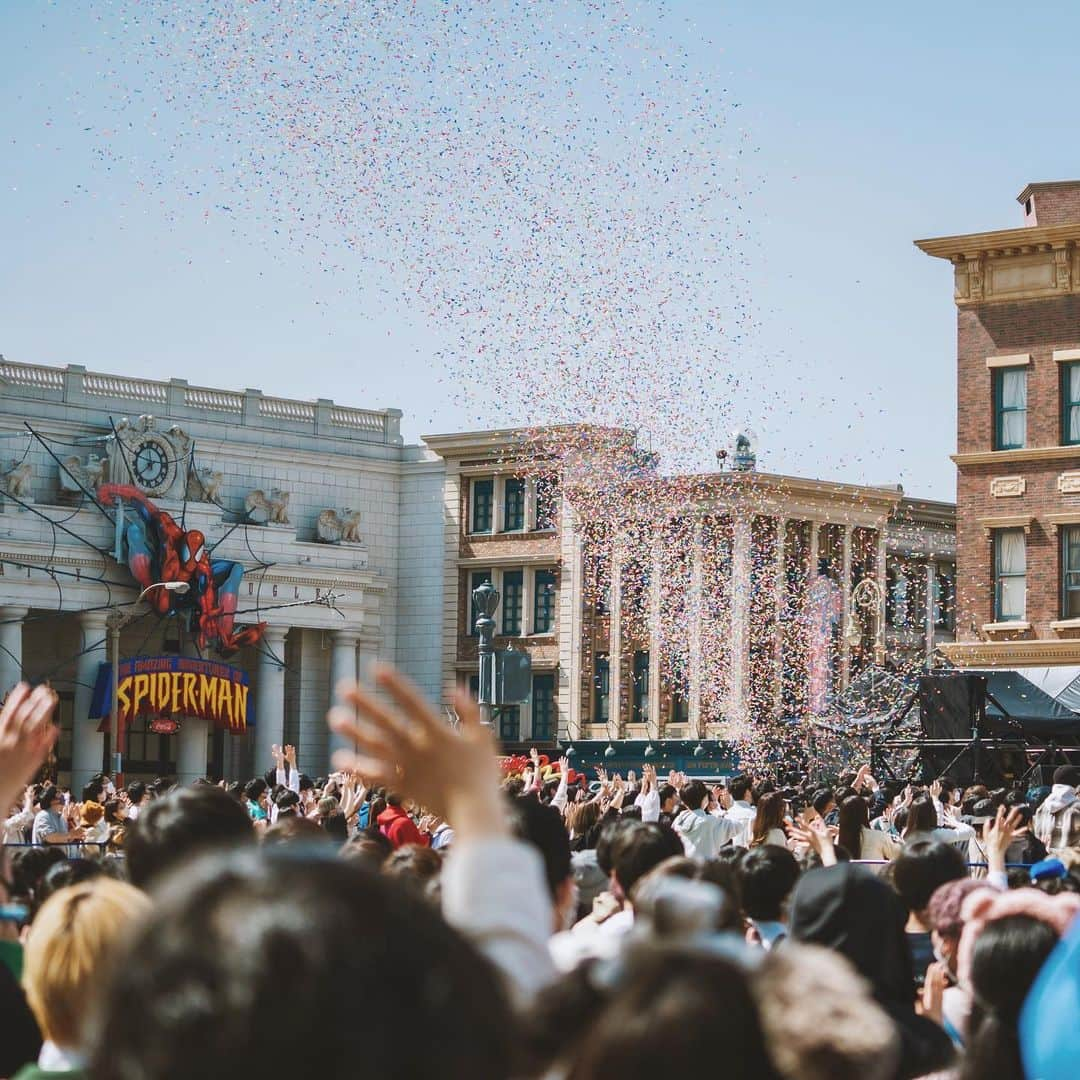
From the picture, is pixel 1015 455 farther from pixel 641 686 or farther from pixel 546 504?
pixel 641 686

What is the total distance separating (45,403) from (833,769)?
3023cm

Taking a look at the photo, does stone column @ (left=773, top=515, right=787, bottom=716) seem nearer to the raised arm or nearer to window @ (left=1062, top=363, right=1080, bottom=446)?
window @ (left=1062, top=363, right=1080, bottom=446)

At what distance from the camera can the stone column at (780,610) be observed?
56.4 m

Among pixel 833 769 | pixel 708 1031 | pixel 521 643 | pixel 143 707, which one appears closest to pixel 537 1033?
pixel 708 1031

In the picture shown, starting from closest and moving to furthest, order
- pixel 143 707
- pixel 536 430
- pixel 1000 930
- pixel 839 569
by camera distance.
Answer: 1. pixel 1000 930
2. pixel 143 707
3. pixel 536 430
4. pixel 839 569

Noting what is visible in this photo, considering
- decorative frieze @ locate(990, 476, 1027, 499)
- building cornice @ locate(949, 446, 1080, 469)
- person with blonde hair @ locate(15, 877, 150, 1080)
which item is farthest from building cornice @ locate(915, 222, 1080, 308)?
person with blonde hair @ locate(15, 877, 150, 1080)

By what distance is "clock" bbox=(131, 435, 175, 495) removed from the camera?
194 feet

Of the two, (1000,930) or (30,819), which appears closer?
(1000,930)

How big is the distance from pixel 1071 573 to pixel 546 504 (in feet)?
88.6

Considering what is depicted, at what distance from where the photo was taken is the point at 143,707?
2219 inches

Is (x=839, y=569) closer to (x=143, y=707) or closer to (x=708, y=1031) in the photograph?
(x=143, y=707)

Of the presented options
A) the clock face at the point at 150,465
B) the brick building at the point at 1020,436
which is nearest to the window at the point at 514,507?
the clock face at the point at 150,465

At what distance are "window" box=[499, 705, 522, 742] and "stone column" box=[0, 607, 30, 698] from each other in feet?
52.4

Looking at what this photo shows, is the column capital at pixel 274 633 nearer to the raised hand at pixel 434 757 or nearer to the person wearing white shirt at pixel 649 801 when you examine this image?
the person wearing white shirt at pixel 649 801
